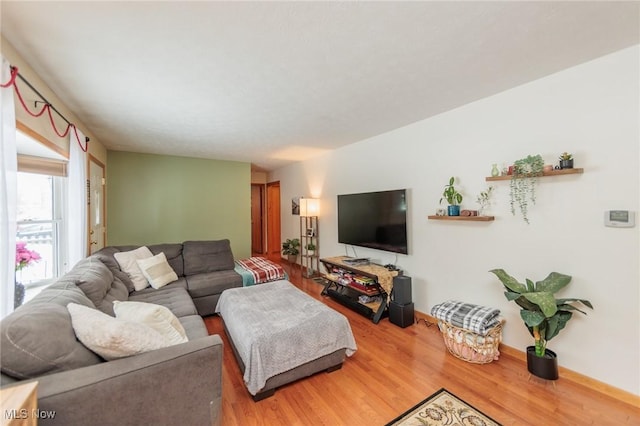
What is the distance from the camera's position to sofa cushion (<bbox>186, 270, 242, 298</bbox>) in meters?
3.13

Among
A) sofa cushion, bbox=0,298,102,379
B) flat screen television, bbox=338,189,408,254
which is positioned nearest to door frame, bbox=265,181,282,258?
flat screen television, bbox=338,189,408,254

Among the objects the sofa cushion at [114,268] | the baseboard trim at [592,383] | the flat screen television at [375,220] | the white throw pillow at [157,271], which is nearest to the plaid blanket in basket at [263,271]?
the white throw pillow at [157,271]

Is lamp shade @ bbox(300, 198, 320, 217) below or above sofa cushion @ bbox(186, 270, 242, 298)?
above

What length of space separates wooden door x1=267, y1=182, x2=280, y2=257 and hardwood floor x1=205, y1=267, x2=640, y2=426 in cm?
467

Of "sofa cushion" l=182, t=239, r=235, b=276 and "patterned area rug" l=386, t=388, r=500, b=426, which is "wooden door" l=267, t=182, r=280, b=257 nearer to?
"sofa cushion" l=182, t=239, r=235, b=276

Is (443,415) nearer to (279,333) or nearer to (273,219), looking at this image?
(279,333)

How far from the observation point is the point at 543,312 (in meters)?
1.78

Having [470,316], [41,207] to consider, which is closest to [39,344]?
[41,207]

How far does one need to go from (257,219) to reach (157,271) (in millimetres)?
4538

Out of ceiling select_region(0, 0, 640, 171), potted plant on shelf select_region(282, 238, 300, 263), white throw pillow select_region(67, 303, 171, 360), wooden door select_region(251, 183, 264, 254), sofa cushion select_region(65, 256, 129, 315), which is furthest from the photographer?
wooden door select_region(251, 183, 264, 254)

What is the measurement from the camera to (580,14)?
1.40 metres

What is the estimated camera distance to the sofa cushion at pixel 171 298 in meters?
2.33

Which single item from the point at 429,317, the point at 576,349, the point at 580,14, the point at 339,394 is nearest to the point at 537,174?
the point at 580,14

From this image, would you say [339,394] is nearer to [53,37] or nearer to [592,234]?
[592,234]
